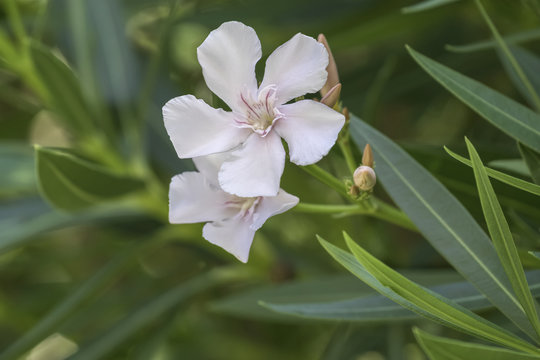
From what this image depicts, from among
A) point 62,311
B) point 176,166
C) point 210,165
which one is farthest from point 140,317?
point 210,165

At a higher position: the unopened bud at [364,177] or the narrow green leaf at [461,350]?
the unopened bud at [364,177]

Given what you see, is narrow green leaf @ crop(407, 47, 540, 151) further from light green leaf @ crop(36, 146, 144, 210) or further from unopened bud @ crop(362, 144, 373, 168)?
light green leaf @ crop(36, 146, 144, 210)

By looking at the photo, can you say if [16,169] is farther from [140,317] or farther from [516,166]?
[516,166]

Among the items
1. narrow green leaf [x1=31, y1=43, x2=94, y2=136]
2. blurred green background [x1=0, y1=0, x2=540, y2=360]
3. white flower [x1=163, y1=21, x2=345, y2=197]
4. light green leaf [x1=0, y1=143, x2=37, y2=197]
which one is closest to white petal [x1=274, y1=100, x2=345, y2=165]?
white flower [x1=163, y1=21, x2=345, y2=197]

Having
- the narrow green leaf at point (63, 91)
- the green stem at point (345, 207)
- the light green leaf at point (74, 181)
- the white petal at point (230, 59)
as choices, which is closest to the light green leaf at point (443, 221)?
A: the green stem at point (345, 207)

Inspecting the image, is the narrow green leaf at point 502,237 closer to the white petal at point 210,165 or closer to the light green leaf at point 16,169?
the white petal at point 210,165

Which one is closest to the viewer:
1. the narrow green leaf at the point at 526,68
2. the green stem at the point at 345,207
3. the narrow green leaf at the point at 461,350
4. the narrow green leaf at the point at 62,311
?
the narrow green leaf at the point at 461,350
